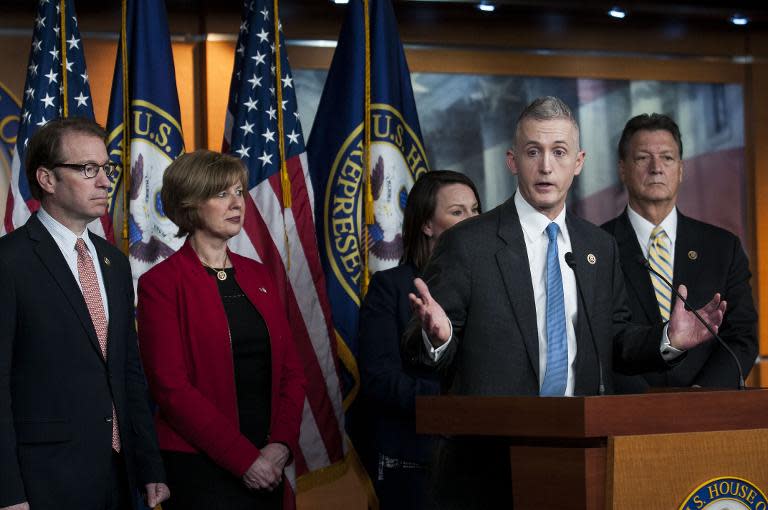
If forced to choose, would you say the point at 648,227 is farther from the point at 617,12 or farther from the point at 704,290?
the point at 617,12

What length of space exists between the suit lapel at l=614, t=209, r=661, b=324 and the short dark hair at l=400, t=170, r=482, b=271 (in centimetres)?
54

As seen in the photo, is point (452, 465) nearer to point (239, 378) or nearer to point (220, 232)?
point (239, 378)

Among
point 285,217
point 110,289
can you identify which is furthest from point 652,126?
point 110,289

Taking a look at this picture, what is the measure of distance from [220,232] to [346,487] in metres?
1.97

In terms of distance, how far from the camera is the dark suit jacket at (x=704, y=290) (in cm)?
389

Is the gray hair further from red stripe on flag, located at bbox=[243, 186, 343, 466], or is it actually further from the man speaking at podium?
red stripe on flag, located at bbox=[243, 186, 343, 466]

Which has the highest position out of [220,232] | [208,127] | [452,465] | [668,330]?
[208,127]

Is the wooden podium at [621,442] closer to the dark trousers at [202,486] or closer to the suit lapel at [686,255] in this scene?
the dark trousers at [202,486]

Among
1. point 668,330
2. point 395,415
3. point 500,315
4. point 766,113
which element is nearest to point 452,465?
point 500,315

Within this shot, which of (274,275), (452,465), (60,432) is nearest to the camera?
(452,465)

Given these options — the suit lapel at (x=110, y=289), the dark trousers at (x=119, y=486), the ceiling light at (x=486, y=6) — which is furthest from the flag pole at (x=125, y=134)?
the ceiling light at (x=486, y=6)

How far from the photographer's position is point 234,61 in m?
4.83

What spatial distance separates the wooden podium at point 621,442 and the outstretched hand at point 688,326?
0.28m

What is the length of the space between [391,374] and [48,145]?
134 cm
